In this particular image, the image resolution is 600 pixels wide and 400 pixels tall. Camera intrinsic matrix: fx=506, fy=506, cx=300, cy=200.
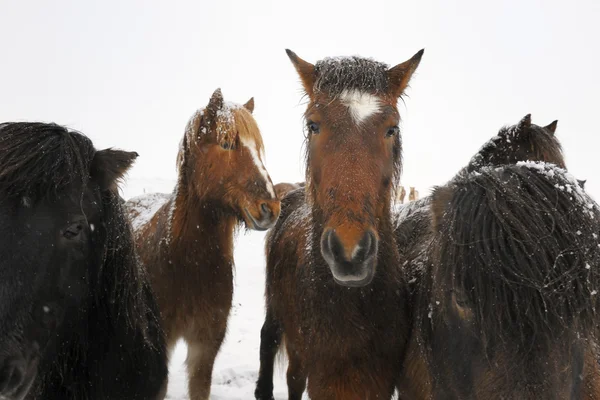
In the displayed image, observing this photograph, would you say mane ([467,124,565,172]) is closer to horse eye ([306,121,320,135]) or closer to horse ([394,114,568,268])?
horse ([394,114,568,268])

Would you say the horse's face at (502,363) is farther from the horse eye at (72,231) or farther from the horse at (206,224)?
the horse at (206,224)

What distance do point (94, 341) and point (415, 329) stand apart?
1915 millimetres

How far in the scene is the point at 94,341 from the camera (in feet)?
9.18

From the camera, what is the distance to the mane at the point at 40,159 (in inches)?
91.4

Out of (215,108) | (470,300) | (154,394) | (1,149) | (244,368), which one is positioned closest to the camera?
(470,300)

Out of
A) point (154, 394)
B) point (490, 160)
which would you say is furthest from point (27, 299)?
point (490, 160)

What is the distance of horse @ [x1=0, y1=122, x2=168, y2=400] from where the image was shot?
7.24 ft

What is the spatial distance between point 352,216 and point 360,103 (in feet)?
2.58

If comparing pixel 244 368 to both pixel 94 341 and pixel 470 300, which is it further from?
pixel 470 300

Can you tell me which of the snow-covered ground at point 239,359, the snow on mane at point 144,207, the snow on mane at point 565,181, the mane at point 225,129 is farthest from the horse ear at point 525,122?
the snow on mane at point 144,207

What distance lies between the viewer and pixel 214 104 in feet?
16.4

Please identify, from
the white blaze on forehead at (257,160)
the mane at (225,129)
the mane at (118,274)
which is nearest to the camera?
the mane at (118,274)

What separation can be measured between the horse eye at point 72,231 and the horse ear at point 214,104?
Answer: 8.63 feet

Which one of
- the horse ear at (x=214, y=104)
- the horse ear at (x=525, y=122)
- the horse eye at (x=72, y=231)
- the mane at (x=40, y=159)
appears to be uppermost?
the horse ear at (x=214, y=104)
